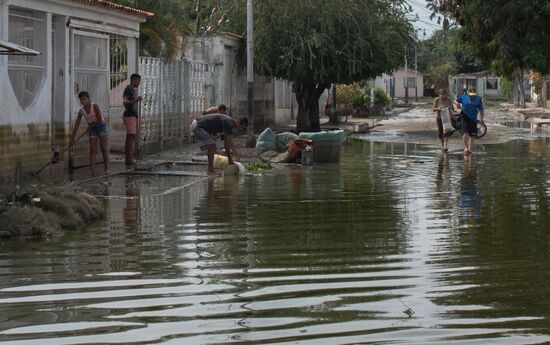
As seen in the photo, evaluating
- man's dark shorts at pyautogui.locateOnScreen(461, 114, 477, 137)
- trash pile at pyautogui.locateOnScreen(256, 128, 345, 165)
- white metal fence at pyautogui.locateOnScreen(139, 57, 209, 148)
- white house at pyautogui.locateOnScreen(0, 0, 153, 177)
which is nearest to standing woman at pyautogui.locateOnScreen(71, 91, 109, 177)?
white house at pyautogui.locateOnScreen(0, 0, 153, 177)

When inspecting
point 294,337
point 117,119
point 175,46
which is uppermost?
point 175,46

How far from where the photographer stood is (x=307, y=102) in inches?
1435

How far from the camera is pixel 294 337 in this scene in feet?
22.1

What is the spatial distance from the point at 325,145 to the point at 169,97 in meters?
6.57

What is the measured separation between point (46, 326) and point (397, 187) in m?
10.7

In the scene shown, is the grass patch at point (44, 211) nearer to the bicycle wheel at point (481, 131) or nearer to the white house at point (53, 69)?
the white house at point (53, 69)

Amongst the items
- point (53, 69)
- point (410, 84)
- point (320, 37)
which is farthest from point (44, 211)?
point (410, 84)

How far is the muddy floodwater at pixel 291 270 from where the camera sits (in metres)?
7.00

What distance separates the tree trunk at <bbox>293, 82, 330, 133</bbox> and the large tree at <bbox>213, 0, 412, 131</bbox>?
1.87 metres

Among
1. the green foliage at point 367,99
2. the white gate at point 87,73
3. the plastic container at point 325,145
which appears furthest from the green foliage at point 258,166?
the green foliage at point 367,99

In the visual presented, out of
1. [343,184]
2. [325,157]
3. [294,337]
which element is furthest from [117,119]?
[294,337]

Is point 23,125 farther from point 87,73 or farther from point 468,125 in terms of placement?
point 468,125

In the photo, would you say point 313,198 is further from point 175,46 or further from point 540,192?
point 175,46

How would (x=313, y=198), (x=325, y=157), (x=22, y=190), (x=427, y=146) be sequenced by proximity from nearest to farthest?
(x=22, y=190) → (x=313, y=198) → (x=325, y=157) → (x=427, y=146)
